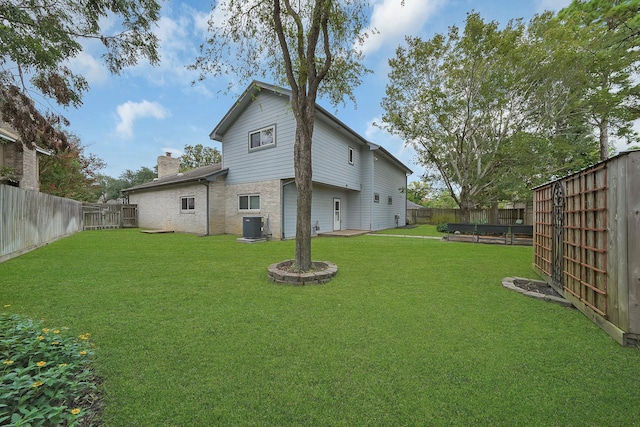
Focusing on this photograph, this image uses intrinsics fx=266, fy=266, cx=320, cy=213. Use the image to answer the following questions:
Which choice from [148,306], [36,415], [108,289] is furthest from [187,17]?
[36,415]

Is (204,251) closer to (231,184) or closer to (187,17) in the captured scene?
(231,184)

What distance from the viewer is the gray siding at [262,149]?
11.9m

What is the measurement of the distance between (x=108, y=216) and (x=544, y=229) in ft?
76.0

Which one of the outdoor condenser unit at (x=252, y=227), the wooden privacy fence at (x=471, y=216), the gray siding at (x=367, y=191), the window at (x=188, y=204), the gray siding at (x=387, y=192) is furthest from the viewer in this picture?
the wooden privacy fence at (x=471, y=216)

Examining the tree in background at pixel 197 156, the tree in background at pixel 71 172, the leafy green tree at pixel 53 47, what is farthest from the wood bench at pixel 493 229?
the tree in background at pixel 197 156

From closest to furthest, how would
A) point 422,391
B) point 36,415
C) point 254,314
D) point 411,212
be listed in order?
point 36,415 < point 422,391 < point 254,314 < point 411,212

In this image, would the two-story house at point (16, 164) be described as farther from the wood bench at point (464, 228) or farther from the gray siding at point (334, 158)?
the wood bench at point (464, 228)

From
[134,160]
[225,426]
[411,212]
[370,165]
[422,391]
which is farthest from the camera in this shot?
[134,160]

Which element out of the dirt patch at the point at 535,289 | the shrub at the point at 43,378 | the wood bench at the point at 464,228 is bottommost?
the dirt patch at the point at 535,289

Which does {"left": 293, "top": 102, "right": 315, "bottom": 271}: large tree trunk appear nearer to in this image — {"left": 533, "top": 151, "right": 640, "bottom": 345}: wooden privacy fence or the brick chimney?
{"left": 533, "top": 151, "right": 640, "bottom": 345}: wooden privacy fence

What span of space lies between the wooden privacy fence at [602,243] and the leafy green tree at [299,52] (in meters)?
4.32

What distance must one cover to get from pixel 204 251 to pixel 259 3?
716 centimetres

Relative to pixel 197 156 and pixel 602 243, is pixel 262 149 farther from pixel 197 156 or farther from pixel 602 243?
pixel 197 156

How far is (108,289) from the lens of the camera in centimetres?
464
